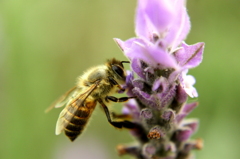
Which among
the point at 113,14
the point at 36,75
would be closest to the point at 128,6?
the point at 113,14

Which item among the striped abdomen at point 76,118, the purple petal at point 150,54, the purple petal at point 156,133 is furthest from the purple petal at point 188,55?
the striped abdomen at point 76,118

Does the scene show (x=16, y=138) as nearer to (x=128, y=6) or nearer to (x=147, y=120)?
(x=147, y=120)

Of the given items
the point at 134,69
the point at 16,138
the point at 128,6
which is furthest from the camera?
the point at 128,6

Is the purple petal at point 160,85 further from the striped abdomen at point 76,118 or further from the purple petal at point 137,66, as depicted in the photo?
the striped abdomen at point 76,118

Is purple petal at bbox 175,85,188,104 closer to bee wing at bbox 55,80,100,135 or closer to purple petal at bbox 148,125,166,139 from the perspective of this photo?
purple petal at bbox 148,125,166,139

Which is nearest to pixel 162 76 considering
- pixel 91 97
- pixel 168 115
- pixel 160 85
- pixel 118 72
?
pixel 160 85

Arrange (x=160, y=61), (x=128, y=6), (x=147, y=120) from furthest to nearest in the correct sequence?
(x=128, y=6), (x=147, y=120), (x=160, y=61)

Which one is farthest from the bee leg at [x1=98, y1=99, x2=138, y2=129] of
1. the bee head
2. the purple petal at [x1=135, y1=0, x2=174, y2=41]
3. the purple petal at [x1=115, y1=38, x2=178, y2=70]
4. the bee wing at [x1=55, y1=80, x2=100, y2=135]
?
the purple petal at [x1=135, y1=0, x2=174, y2=41]
